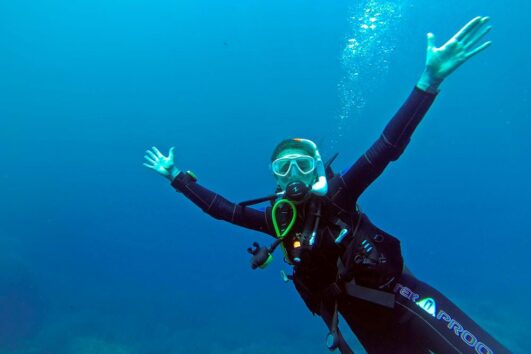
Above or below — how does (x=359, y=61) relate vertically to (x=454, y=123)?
below

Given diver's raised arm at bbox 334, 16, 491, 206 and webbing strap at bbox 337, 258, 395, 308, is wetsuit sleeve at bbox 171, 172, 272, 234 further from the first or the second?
diver's raised arm at bbox 334, 16, 491, 206

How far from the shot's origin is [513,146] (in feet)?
252

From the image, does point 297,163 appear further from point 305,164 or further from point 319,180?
point 319,180

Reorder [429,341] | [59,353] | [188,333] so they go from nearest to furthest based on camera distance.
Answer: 1. [429,341]
2. [59,353]
3. [188,333]

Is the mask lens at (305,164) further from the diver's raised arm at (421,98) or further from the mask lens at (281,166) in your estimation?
the diver's raised arm at (421,98)

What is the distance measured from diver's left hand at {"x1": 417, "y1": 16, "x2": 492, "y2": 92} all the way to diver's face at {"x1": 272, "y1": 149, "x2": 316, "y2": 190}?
138cm

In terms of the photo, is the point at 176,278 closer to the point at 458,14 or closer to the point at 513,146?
the point at 458,14

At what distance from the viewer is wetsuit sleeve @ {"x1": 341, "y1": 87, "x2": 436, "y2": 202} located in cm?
296

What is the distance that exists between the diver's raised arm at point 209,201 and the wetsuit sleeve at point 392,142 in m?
1.17

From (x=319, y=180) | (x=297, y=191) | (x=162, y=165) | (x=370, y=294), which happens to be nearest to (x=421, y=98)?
(x=319, y=180)

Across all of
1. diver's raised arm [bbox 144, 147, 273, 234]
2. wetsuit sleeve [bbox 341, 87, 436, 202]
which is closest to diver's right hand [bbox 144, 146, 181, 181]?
diver's raised arm [bbox 144, 147, 273, 234]

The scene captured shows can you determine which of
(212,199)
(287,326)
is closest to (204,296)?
(287,326)

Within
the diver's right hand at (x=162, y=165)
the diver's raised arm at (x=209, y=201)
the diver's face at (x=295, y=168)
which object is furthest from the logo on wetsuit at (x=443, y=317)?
the diver's right hand at (x=162, y=165)

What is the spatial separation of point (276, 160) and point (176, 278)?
53.6 meters
